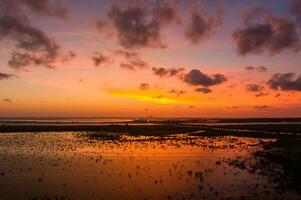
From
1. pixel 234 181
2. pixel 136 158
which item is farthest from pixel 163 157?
pixel 234 181

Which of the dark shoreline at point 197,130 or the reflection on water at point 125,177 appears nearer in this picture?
the reflection on water at point 125,177

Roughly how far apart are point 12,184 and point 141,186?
329 inches

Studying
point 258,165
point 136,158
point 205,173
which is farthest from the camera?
point 136,158

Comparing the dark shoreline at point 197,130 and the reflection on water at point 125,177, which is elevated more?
the dark shoreline at point 197,130

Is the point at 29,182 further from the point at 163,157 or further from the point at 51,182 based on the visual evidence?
the point at 163,157

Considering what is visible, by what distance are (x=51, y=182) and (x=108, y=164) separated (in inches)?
337

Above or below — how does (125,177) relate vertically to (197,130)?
below

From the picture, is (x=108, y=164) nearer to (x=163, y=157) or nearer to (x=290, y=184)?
(x=163, y=157)

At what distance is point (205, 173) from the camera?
2666 cm

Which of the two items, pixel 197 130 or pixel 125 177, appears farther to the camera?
pixel 197 130

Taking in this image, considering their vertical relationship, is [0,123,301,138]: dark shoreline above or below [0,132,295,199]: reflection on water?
above

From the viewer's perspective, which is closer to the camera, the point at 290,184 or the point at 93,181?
the point at 290,184

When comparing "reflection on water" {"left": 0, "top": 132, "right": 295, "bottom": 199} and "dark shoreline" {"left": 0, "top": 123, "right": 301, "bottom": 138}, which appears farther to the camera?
"dark shoreline" {"left": 0, "top": 123, "right": 301, "bottom": 138}

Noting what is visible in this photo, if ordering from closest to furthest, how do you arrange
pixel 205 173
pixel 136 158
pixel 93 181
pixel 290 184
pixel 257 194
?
1. pixel 257 194
2. pixel 290 184
3. pixel 93 181
4. pixel 205 173
5. pixel 136 158
